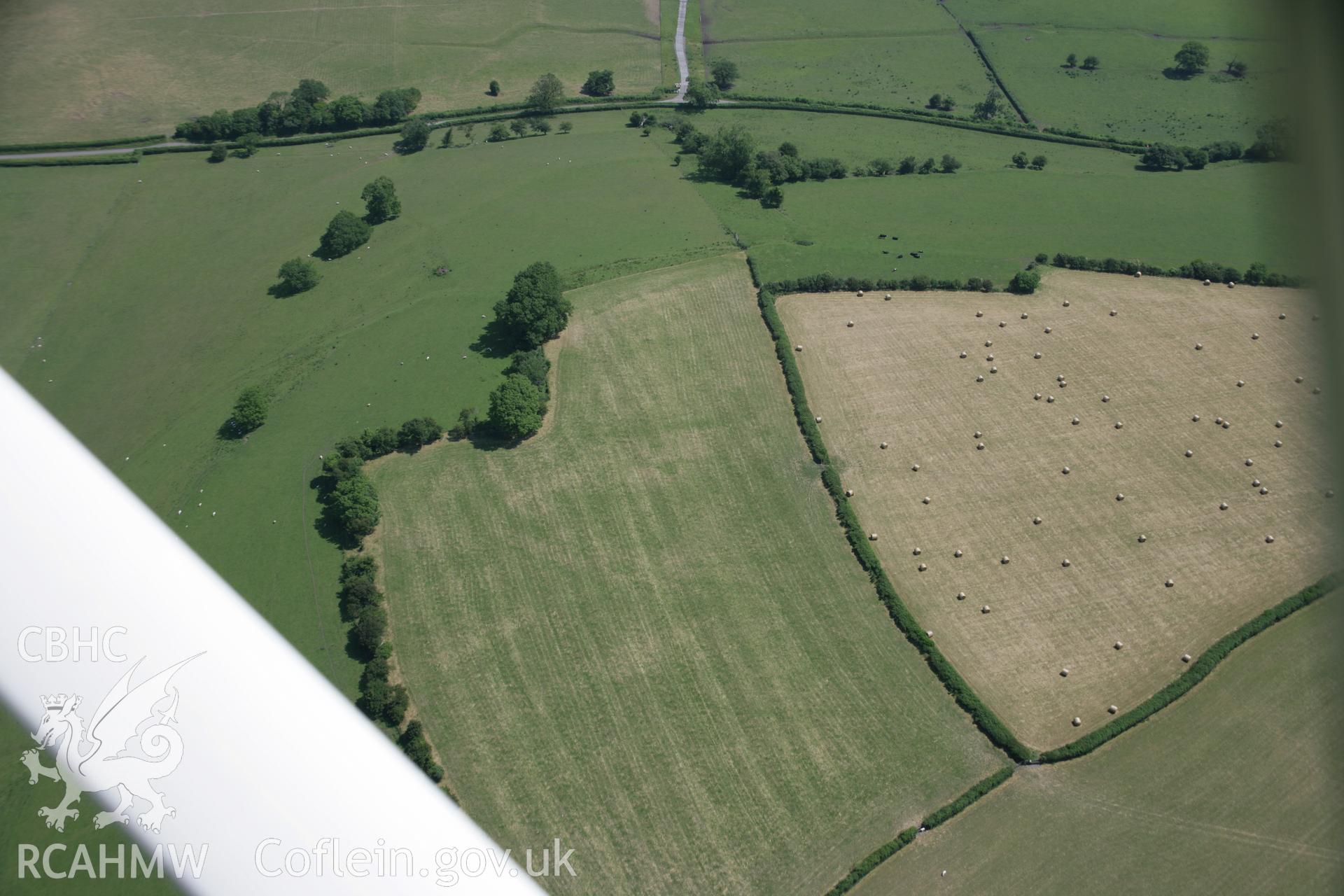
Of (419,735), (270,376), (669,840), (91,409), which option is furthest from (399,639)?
(91,409)

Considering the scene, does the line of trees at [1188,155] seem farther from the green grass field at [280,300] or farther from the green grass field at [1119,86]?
the green grass field at [280,300]

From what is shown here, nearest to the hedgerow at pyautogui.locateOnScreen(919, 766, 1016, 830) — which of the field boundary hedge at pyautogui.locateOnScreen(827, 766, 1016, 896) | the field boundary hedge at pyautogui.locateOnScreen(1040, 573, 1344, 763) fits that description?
the field boundary hedge at pyautogui.locateOnScreen(827, 766, 1016, 896)

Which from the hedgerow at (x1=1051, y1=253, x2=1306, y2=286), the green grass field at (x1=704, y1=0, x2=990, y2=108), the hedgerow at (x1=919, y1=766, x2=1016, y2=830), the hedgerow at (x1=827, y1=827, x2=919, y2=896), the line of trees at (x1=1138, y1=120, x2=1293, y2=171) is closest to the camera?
the hedgerow at (x1=827, y1=827, x2=919, y2=896)

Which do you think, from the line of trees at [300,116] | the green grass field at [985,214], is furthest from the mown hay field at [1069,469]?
the line of trees at [300,116]

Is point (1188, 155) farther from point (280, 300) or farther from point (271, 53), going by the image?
point (271, 53)

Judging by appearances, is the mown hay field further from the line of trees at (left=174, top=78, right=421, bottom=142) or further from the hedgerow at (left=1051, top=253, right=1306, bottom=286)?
the line of trees at (left=174, top=78, right=421, bottom=142)
